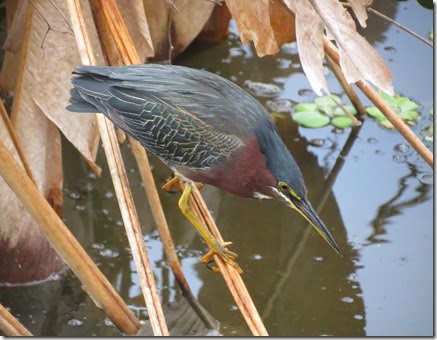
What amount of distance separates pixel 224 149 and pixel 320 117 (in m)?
1.85

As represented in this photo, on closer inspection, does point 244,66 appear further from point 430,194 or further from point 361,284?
point 361,284

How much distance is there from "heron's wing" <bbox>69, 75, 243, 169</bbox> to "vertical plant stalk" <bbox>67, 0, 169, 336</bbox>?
79mm

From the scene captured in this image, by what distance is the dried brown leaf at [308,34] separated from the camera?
2688mm

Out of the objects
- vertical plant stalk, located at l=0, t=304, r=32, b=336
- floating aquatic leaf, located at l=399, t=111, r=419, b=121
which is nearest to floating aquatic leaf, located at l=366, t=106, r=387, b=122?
floating aquatic leaf, located at l=399, t=111, r=419, b=121

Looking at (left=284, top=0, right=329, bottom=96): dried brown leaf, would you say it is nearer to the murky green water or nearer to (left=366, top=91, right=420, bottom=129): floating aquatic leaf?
the murky green water

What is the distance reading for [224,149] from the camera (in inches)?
117

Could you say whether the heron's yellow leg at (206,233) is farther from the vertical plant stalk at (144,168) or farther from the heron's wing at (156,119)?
the heron's wing at (156,119)

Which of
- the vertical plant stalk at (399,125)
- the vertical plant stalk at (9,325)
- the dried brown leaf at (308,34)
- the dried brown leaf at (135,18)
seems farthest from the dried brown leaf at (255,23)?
the vertical plant stalk at (9,325)

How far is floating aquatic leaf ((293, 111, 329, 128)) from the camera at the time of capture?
4.70 m

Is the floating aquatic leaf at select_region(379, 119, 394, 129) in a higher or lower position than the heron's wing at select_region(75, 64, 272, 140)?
lower

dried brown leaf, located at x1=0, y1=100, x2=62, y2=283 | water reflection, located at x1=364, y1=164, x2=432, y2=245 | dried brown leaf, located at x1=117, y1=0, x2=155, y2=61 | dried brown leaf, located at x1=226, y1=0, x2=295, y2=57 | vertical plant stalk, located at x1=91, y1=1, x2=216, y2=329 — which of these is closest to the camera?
dried brown leaf, located at x1=226, y1=0, x2=295, y2=57

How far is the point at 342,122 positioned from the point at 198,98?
1953 mm

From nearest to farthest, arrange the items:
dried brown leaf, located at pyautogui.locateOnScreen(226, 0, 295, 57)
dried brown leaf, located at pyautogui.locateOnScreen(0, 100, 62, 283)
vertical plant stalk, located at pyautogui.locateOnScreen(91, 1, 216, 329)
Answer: dried brown leaf, located at pyautogui.locateOnScreen(226, 0, 295, 57) → vertical plant stalk, located at pyautogui.locateOnScreen(91, 1, 216, 329) → dried brown leaf, located at pyautogui.locateOnScreen(0, 100, 62, 283)

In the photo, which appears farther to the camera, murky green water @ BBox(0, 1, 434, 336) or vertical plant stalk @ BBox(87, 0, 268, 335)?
murky green water @ BBox(0, 1, 434, 336)
